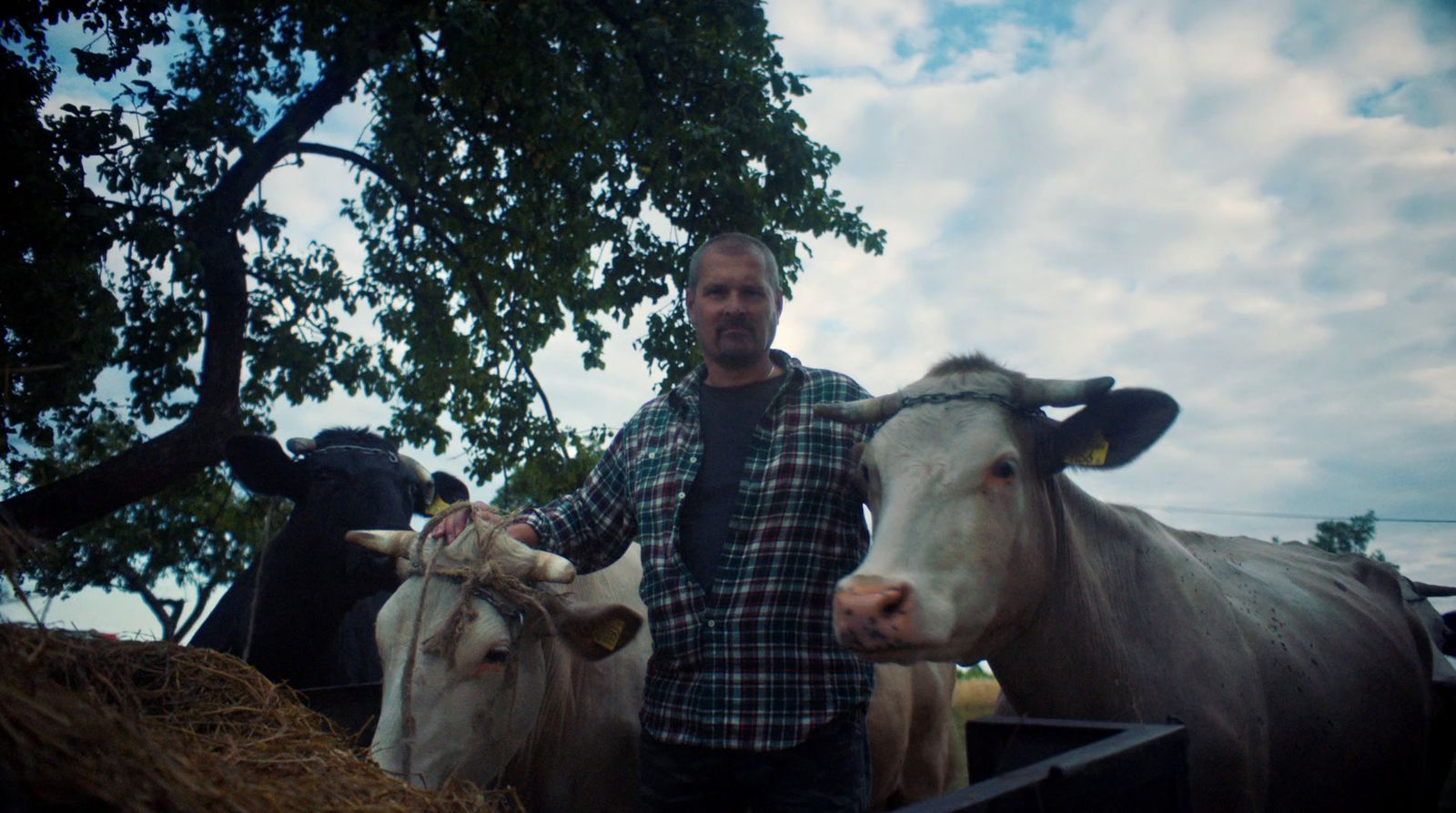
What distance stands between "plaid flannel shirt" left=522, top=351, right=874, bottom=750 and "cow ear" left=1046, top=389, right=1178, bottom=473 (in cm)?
67

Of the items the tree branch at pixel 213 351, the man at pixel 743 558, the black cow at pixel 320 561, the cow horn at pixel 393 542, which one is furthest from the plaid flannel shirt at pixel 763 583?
the tree branch at pixel 213 351

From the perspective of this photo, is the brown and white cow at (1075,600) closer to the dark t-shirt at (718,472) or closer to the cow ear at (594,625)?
the dark t-shirt at (718,472)

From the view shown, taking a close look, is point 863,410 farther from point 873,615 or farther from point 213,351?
point 213,351

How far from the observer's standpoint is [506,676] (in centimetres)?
330

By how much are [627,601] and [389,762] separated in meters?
1.37

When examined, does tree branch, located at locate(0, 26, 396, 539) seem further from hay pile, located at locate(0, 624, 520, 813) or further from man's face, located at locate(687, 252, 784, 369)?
hay pile, located at locate(0, 624, 520, 813)

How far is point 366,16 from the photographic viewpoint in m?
8.59

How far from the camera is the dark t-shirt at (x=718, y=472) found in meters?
3.21

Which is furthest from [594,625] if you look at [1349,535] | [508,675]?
[1349,535]

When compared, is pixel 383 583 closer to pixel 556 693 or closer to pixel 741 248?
pixel 556 693

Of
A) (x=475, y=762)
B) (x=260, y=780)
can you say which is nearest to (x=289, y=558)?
(x=475, y=762)

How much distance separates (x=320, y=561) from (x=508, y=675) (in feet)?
8.29

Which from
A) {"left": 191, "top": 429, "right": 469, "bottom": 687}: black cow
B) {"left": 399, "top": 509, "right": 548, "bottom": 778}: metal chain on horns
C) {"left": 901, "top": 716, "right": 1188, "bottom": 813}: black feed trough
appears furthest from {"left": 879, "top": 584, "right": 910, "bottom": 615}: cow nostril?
{"left": 191, "top": 429, "right": 469, "bottom": 687}: black cow

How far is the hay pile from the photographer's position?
46.8 inches
